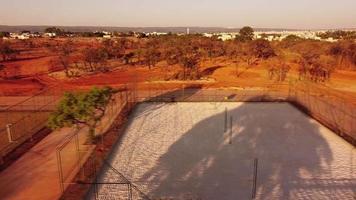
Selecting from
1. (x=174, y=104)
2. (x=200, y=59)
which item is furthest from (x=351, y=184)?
(x=200, y=59)

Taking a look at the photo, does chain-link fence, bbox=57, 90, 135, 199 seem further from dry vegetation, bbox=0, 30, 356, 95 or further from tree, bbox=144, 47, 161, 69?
tree, bbox=144, 47, 161, 69

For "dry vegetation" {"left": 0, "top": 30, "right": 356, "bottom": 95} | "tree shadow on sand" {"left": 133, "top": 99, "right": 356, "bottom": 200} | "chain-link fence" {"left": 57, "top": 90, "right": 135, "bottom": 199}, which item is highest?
"dry vegetation" {"left": 0, "top": 30, "right": 356, "bottom": 95}

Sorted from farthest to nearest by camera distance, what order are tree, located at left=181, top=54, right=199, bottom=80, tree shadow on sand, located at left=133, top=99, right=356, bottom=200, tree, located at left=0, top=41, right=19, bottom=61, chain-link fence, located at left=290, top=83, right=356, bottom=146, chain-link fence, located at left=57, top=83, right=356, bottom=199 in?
tree, located at left=0, top=41, right=19, bottom=61 < tree, located at left=181, top=54, right=199, bottom=80 < chain-link fence, located at left=290, top=83, right=356, bottom=146 < chain-link fence, located at left=57, top=83, right=356, bottom=199 < tree shadow on sand, located at left=133, top=99, right=356, bottom=200

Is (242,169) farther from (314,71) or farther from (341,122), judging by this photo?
(314,71)

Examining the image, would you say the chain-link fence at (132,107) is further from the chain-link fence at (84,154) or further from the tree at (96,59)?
the tree at (96,59)

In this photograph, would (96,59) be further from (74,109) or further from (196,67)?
(74,109)

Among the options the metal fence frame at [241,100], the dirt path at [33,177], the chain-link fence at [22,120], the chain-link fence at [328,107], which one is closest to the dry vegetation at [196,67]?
the metal fence frame at [241,100]

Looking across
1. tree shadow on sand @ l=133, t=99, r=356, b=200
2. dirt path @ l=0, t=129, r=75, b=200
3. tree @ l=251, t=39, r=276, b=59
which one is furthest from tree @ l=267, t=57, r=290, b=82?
dirt path @ l=0, t=129, r=75, b=200

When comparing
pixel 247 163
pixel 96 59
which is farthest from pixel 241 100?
pixel 96 59
